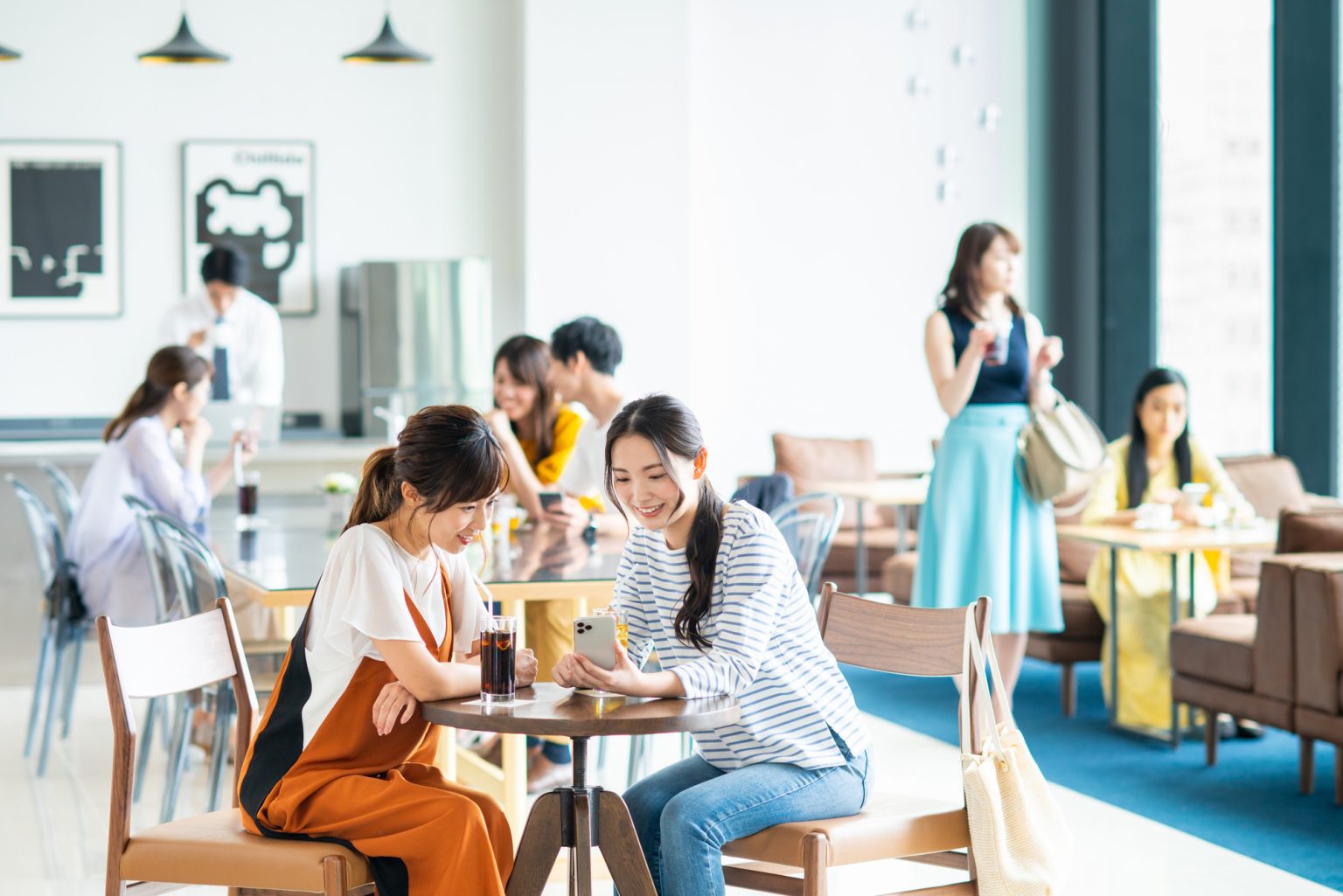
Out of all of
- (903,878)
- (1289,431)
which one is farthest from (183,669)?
(1289,431)

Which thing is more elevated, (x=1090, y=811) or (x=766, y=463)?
(x=766, y=463)

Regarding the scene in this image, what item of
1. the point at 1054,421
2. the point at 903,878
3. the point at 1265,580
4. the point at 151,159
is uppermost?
the point at 151,159

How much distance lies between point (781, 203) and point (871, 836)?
20.6 feet

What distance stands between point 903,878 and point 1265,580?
1425 mm

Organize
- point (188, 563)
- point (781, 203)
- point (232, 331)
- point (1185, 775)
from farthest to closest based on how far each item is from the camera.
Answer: point (781, 203) < point (232, 331) < point (1185, 775) < point (188, 563)

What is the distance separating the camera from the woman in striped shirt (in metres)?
2.26

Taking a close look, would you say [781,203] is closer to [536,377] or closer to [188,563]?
[536,377]

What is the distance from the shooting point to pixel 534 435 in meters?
4.62

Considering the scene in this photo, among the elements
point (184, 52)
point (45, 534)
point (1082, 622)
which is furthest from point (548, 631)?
point (184, 52)

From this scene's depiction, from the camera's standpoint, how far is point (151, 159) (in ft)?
25.5

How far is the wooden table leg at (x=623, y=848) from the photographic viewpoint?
217cm

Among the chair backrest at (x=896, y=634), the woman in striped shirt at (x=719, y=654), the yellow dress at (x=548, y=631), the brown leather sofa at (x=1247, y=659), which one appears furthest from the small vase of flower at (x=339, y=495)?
the brown leather sofa at (x=1247, y=659)

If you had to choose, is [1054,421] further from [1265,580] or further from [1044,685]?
[1044,685]

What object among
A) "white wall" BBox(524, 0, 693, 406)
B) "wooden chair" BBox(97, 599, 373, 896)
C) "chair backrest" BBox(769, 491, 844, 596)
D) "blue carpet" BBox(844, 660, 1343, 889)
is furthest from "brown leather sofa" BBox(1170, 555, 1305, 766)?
"white wall" BBox(524, 0, 693, 406)
